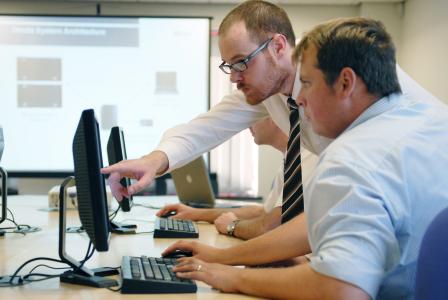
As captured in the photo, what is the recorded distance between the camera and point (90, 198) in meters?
1.16

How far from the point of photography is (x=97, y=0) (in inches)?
207

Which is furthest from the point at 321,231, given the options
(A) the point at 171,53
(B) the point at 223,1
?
(B) the point at 223,1

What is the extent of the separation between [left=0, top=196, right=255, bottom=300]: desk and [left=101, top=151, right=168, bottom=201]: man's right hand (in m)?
0.19

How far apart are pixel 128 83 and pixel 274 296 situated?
414 centimetres

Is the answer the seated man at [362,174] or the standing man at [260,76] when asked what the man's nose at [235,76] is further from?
the seated man at [362,174]

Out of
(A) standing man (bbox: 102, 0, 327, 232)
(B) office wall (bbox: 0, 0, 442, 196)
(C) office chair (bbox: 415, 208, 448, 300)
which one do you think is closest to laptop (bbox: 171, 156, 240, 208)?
(A) standing man (bbox: 102, 0, 327, 232)

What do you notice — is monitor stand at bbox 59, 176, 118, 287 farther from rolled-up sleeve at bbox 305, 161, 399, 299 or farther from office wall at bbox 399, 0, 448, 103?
office wall at bbox 399, 0, 448, 103

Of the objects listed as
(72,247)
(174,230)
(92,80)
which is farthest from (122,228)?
(92,80)

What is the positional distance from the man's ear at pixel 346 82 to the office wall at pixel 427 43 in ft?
11.6

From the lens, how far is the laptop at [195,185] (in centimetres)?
277

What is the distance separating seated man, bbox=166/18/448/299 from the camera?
2.90 ft

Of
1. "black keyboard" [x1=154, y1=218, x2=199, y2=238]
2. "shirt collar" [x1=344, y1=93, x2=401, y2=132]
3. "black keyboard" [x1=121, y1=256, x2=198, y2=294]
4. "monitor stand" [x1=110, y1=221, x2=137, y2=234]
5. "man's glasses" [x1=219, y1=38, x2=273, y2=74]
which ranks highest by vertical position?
"man's glasses" [x1=219, y1=38, x2=273, y2=74]

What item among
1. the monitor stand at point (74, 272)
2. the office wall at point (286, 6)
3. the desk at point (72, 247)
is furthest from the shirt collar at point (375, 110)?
the office wall at point (286, 6)

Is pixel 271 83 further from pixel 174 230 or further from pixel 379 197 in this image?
pixel 379 197
